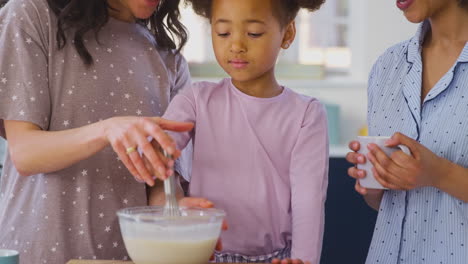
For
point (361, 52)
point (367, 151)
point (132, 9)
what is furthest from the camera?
point (361, 52)

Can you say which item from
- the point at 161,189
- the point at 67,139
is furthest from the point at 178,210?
the point at 161,189

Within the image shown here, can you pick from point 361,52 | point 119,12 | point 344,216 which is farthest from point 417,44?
point 361,52


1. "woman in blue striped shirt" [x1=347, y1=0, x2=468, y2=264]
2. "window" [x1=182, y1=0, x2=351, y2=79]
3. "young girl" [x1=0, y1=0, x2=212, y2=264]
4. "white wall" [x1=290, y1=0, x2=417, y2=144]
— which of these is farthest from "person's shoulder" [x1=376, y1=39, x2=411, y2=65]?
"window" [x1=182, y1=0, x2=351, y2=79]

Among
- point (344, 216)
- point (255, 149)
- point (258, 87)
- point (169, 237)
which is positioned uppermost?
point (258, 87)

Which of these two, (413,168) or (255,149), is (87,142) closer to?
(255,149)

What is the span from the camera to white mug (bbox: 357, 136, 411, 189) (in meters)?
1.57

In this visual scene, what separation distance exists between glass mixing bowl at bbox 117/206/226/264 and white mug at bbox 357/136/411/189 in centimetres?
43

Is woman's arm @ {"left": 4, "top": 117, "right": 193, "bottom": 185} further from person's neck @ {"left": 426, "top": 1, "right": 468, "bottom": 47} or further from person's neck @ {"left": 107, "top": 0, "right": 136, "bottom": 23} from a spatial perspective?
person's neck @ {"left": 426, "top": 1, "right": 468, "bottom": 47}

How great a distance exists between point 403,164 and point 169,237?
56 cm

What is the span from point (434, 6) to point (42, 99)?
910 millimetres

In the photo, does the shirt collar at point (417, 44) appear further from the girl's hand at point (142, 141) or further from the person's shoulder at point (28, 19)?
the person's shoulder at point (28, 19)

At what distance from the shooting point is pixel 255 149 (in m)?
1.59

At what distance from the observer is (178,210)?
1.34 m

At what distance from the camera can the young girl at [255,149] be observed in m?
1.57
